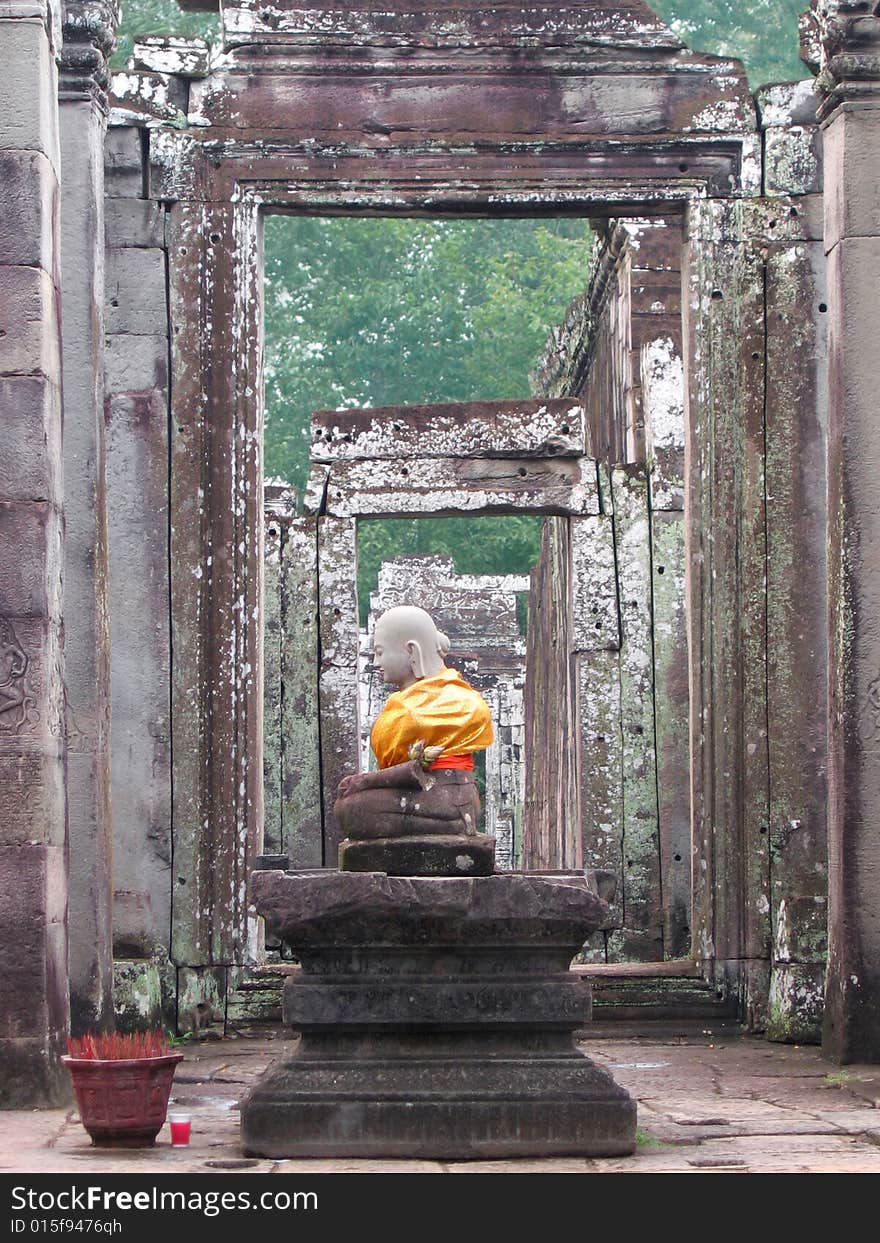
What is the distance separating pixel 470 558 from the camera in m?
28.2

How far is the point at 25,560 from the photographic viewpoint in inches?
332

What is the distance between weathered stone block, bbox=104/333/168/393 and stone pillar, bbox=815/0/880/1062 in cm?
349

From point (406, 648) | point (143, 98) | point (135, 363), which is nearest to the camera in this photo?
point (406, 648)

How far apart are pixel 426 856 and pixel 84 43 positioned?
4.48m

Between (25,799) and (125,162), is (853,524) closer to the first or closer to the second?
(25,799)

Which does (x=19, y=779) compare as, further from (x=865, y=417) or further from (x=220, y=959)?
(x=865, y=417)

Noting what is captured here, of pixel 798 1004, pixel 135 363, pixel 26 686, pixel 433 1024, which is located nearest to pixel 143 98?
pixel 135 363

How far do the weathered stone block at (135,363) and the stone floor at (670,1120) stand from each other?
336 cm

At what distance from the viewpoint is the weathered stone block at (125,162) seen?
38.0ft

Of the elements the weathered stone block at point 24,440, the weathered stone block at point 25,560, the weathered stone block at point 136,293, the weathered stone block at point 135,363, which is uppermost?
the weathered stone block at point 136,293

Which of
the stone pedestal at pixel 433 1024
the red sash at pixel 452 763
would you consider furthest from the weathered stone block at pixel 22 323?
the stone pedestal at pixel 433 1024

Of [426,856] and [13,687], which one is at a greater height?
[13,687]

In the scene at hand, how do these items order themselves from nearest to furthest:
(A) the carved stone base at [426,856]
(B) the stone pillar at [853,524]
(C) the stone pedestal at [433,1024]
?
(C) the stone pedestal at [433,1024], (A) the carved stone base at [426,856], (B) the stone pillar at [853,524]

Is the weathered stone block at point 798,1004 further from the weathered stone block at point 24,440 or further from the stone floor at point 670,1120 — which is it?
the weathered stone block at point 24,440
